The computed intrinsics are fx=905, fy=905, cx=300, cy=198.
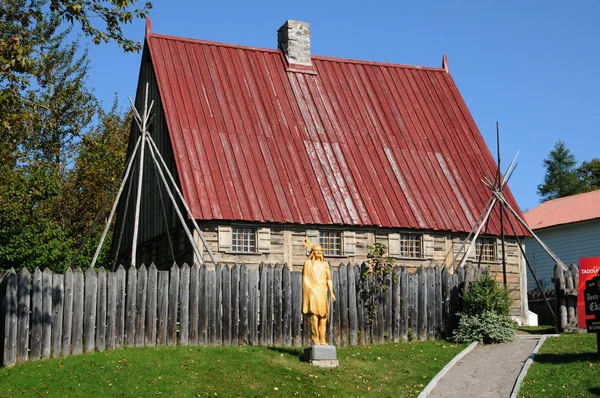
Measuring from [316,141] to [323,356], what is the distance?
14.1 metres

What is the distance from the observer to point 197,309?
23406mm

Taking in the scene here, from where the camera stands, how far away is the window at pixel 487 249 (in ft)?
111

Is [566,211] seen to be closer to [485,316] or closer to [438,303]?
[438,303]

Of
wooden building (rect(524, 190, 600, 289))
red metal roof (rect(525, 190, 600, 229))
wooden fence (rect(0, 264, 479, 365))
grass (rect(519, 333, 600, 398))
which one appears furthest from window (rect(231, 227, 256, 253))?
red metal roof (rect(525, 190, 600, 229))

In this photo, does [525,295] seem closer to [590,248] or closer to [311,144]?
[311,144]

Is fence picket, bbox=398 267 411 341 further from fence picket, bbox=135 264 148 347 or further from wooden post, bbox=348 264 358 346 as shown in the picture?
fence picket, bbox=135 264 148 347

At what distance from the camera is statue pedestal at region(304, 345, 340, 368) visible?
21094 mm

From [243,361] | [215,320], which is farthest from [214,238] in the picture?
[243,361]

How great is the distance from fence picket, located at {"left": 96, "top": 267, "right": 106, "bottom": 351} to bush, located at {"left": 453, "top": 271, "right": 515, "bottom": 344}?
992 centimetres

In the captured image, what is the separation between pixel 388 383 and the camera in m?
20.4

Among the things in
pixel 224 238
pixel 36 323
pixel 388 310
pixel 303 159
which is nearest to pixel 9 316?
pixel 36 323

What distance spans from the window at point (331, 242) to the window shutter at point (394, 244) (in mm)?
1832

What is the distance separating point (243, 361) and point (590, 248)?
3233 cm

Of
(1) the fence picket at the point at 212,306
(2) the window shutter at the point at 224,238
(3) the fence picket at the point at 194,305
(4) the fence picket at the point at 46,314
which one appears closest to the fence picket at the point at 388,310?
(1) the fence picket at the point at 212,306
